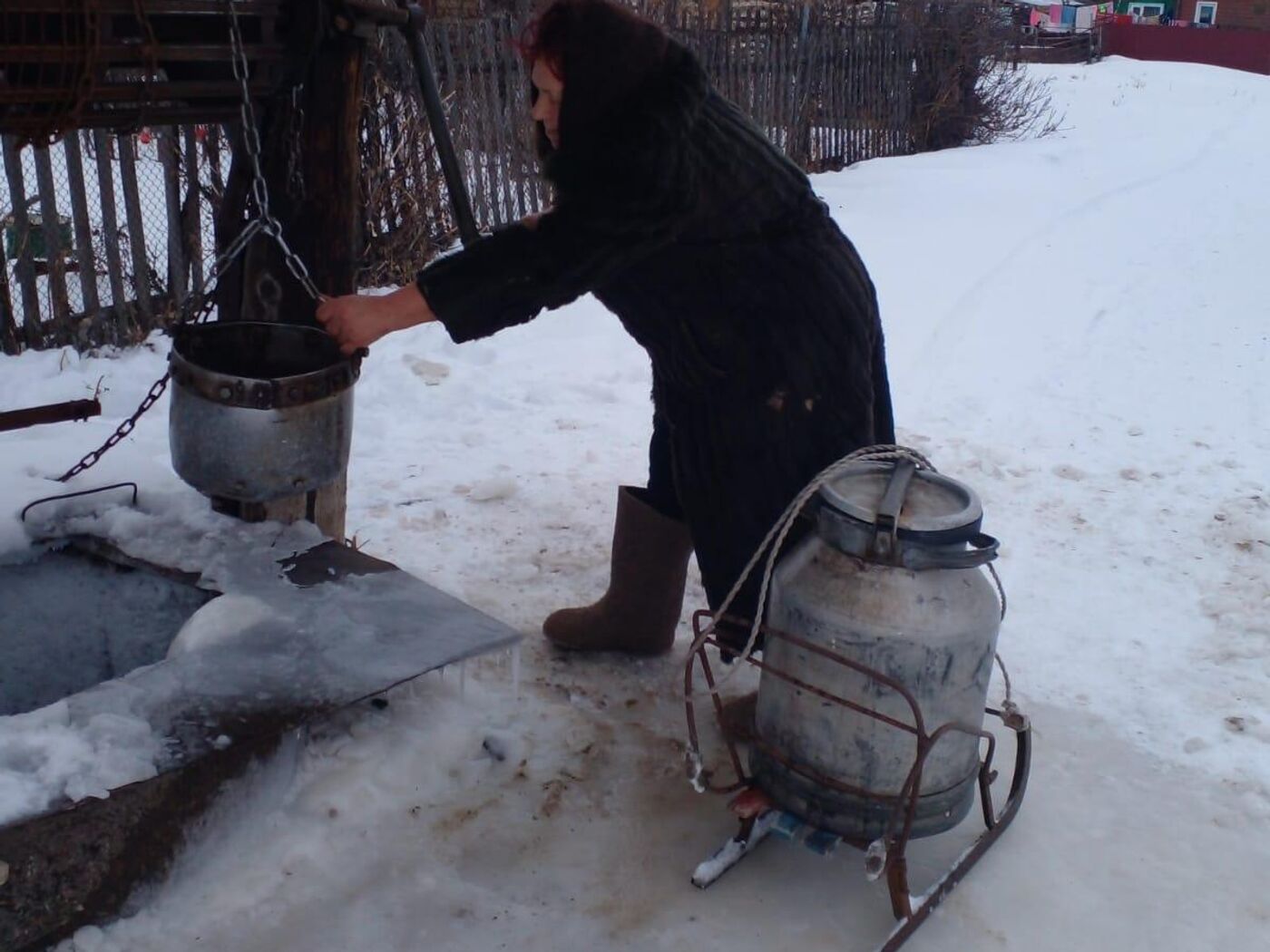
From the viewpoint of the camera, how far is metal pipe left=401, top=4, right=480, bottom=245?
303 centimetres

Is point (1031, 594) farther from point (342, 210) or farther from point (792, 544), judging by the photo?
point (342, 210)

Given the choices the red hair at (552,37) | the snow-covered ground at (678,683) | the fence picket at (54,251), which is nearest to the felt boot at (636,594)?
the snow-covered ground at (678,683)

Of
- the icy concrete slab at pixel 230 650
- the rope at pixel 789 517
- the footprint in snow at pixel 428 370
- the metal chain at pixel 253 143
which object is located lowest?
the footprint in snow at pixel 428 370

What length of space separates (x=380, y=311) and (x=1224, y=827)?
2286 millimetres

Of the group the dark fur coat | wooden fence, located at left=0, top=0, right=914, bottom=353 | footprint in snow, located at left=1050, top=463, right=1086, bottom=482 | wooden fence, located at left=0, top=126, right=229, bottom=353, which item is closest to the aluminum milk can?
the dark fur coat

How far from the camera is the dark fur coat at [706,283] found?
248cm

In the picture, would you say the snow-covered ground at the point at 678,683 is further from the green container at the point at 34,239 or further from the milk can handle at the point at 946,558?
the milk can handle at the point at 946,558

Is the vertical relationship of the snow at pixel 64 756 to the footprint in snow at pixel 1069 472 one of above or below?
above

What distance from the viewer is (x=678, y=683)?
345cm

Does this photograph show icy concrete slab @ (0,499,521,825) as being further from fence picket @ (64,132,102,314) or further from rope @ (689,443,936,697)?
fence picket @ (64,132,102,314)

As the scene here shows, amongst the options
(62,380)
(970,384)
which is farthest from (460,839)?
(970,384)

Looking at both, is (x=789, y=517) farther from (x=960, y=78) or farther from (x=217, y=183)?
(x=960, y=78)

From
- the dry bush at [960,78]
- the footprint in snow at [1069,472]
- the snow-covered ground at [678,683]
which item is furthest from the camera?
the dry bush at [960,78]

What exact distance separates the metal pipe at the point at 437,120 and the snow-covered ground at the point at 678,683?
116 centimetres
